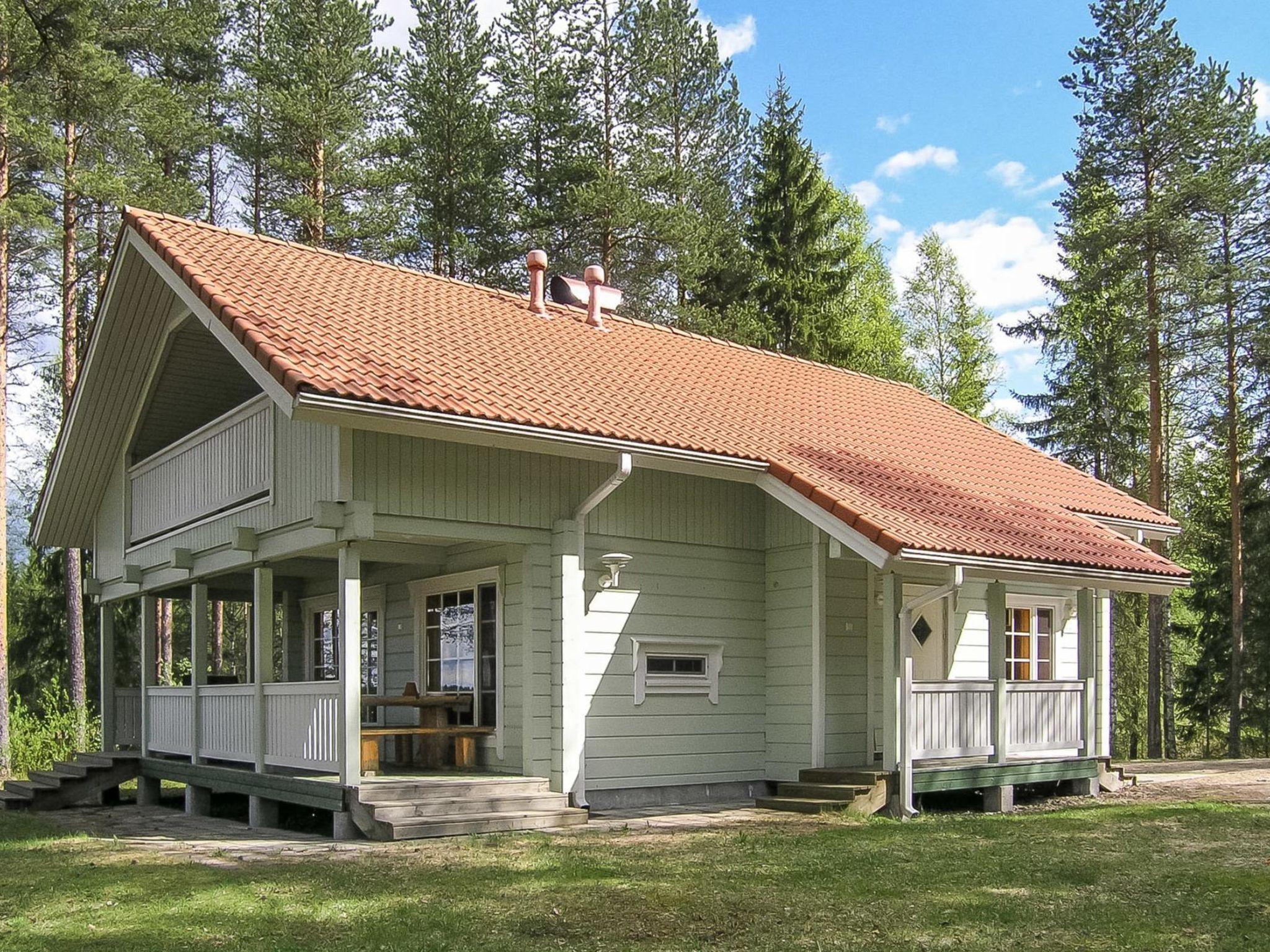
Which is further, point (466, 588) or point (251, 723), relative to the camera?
point (466, 588)

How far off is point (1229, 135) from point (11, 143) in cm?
2473

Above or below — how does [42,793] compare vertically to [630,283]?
below

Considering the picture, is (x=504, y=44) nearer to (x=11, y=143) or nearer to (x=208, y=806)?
(x=11, y=143)

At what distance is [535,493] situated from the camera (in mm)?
12016

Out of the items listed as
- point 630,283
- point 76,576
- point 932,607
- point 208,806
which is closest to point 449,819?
point 208,806

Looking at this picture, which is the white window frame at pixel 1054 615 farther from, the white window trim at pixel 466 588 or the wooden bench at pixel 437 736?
the wooden bench at pixel 437 736

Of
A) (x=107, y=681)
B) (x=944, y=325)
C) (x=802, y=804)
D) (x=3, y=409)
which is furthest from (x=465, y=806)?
(x=944, y=325)

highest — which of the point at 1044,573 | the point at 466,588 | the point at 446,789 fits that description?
the point at 1044,573

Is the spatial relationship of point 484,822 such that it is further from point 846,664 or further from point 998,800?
point 998,800

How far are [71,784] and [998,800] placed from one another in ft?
35.1

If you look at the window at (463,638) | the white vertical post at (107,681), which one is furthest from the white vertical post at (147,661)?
the window at (463,638)

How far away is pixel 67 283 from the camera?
2419 centimetres

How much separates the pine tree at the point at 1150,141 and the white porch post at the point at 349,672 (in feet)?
68.9

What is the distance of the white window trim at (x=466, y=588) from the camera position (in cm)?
1232
